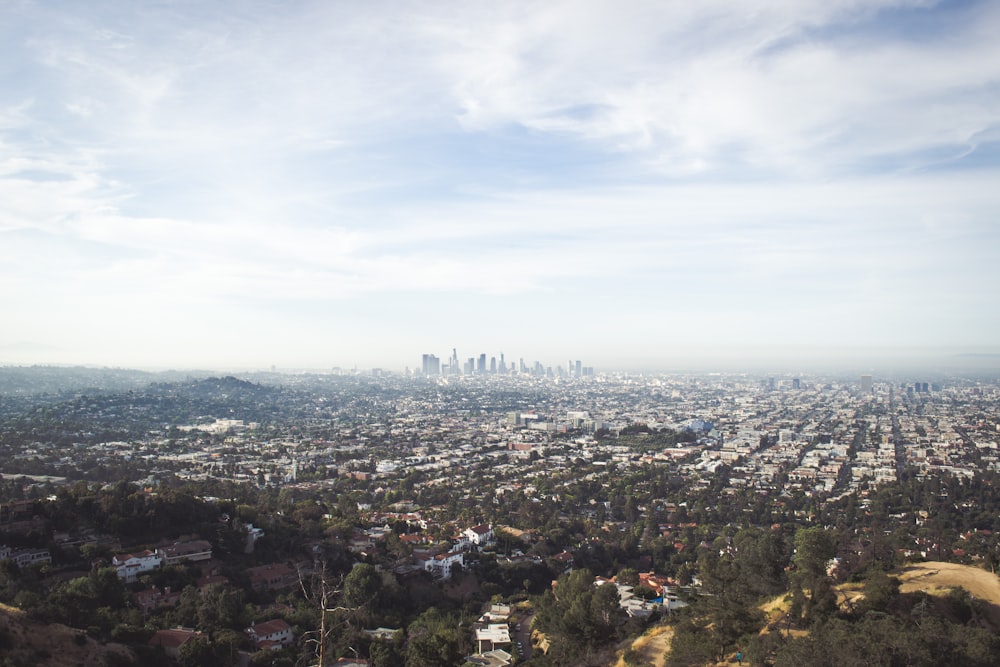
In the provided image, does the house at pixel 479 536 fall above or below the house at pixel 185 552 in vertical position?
A: below

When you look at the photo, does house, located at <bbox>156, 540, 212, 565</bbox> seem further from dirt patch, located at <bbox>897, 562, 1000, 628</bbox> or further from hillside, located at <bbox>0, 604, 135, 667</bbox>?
dirt patch, located at <bbox>897, 562, 1000, 628</bbox>

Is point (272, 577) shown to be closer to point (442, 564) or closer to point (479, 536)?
point (442, 564)

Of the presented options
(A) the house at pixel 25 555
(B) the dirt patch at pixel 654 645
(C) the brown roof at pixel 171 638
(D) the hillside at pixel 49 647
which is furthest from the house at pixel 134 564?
(B) the dirt patch at pixel 654 645


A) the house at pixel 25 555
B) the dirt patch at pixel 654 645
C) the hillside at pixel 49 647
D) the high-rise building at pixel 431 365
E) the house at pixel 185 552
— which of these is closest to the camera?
the hillside at pixel 49 647

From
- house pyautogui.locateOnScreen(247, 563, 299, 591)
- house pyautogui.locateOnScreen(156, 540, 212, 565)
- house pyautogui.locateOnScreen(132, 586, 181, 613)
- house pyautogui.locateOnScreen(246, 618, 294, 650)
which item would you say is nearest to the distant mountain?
house pyautogui.locateOnScreen(156, 540, 212, 565)

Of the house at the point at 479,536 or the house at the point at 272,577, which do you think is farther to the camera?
the house at the point at 479,536

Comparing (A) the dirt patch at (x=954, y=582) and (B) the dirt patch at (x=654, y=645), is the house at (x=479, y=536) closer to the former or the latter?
(B) the dirt patch at (x=654, y=645)
